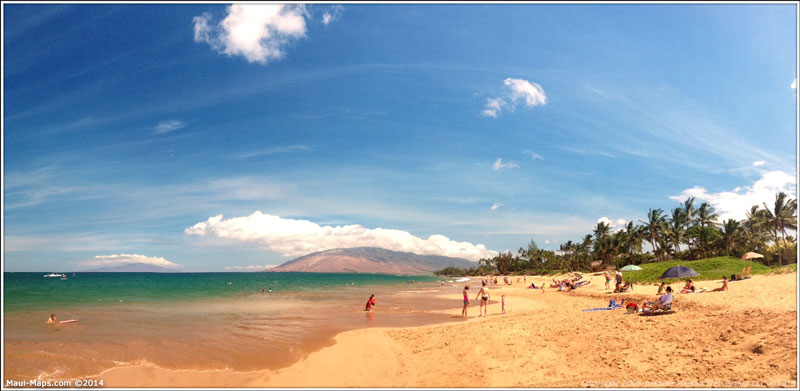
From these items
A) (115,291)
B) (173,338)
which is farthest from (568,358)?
(115,291)

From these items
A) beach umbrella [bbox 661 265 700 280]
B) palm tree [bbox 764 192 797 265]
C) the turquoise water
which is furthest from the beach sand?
palm tree [bbox 764 192 797 265]

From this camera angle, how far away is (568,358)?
9672mm

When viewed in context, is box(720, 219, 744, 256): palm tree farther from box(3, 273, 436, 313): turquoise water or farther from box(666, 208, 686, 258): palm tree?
box(3, 273, 436, 313): turquoise water

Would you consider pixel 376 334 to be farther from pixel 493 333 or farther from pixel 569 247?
pixel 569 247

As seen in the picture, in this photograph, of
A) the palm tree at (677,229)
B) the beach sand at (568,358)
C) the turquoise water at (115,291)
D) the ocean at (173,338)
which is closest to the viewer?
the beach sand at (568,358)

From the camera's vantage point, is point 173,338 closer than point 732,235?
Yes

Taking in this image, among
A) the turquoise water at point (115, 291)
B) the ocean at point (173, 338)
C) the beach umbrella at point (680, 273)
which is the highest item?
the beach umbrella at point (680, 273)

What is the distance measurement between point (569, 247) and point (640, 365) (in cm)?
9949

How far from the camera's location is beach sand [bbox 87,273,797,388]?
802 centimetres

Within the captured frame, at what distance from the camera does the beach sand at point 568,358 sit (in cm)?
802

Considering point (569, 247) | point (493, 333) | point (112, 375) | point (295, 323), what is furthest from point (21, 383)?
point (569, 247)

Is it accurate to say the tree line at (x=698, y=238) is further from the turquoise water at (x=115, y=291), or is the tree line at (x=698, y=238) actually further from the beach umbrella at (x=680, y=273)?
the turquoise water at (x=115, y=291)

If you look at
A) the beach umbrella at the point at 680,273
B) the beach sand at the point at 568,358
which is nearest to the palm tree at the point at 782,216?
the beach umbrella at the point at 680,273

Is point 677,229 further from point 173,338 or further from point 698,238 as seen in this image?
point 173,338
